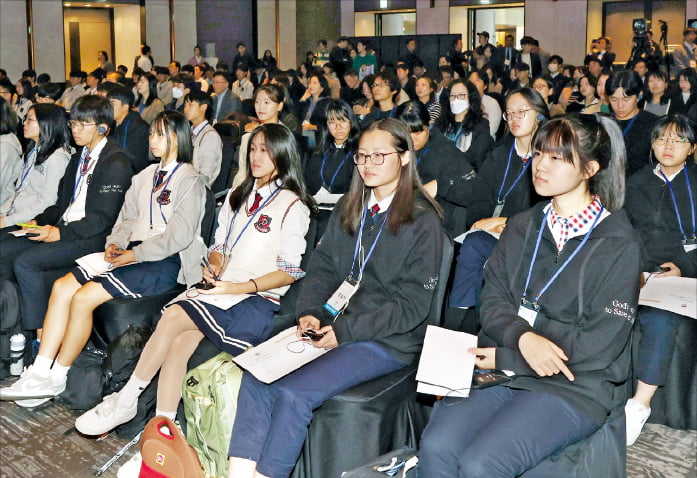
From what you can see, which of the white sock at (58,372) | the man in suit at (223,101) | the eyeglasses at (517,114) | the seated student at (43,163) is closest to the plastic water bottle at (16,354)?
the white sock at (58,372)

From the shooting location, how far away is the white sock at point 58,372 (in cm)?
374

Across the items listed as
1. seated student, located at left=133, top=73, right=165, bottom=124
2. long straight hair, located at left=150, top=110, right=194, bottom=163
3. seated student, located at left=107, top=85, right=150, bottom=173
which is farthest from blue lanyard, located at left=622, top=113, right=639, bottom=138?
seated student, located at left=133, top=73, right=165, bottom=124

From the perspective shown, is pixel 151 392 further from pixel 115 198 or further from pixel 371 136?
pixel 371 136

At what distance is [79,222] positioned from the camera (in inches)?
165

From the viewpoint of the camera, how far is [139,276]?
3.82m

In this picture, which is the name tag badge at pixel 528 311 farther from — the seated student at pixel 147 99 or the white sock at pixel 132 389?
the seated student at pixel 147 99

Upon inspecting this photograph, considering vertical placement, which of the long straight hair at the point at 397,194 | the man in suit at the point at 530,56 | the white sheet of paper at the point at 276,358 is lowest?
the white sheet of paper at the point at 276,358

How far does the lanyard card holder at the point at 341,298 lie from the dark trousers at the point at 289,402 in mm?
171

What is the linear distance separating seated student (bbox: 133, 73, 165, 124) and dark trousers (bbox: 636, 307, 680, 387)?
7.36 meters

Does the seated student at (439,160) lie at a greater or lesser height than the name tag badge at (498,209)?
greater

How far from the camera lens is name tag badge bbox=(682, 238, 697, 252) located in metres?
3.54

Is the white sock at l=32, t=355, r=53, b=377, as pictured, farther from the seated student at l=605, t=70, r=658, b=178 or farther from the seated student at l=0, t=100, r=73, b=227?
the seated student at l=605, t=70, r=658, b=178

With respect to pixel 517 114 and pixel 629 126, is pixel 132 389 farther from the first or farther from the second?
pixel 629 126

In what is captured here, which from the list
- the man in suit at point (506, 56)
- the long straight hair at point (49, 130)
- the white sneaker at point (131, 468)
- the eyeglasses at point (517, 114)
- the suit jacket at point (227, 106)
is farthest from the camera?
the man in suit at point (506, 56)
